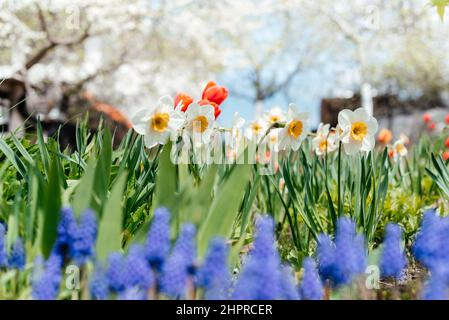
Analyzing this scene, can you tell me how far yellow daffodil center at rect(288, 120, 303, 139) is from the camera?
5.12 ft

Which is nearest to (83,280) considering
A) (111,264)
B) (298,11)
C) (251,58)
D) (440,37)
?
(111,264)

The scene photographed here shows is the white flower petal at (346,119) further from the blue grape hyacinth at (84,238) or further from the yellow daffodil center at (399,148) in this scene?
the yellow daffodil center at (399,148)

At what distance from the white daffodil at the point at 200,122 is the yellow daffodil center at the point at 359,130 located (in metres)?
0.36

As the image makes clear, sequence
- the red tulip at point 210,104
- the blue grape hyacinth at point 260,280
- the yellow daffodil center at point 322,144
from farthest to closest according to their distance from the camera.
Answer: the yellow daffodil center at point 322,144, the red tulip at point 210,104, the blue grape hyacinth at point 260,280

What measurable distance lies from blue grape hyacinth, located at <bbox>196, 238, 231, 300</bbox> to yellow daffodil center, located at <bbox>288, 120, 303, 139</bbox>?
71 centimetres

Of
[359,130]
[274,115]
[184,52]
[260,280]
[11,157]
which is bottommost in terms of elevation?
[260,280]

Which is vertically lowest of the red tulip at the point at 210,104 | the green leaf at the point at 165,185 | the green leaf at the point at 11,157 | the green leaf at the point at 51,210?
the green leaf at the point at 51,210

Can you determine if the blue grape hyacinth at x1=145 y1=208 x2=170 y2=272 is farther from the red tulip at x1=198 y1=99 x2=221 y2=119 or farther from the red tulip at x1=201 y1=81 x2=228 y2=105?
the red tulip at x1=201 y1=81 x2=228 y2=105

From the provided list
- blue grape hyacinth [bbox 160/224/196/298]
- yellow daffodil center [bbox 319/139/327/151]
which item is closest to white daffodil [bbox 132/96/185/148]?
blue grape hyacinth [bbox 160/224/196/298]

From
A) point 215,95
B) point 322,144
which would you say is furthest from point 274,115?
point 215,95

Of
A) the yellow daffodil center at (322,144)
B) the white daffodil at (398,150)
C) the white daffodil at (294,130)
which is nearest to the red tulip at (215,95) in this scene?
the white daffodil at (294,130)

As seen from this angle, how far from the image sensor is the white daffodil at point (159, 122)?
1372mm

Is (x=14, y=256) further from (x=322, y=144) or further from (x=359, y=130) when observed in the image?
(x=322, y=144)

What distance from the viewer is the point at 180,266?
877 mm
